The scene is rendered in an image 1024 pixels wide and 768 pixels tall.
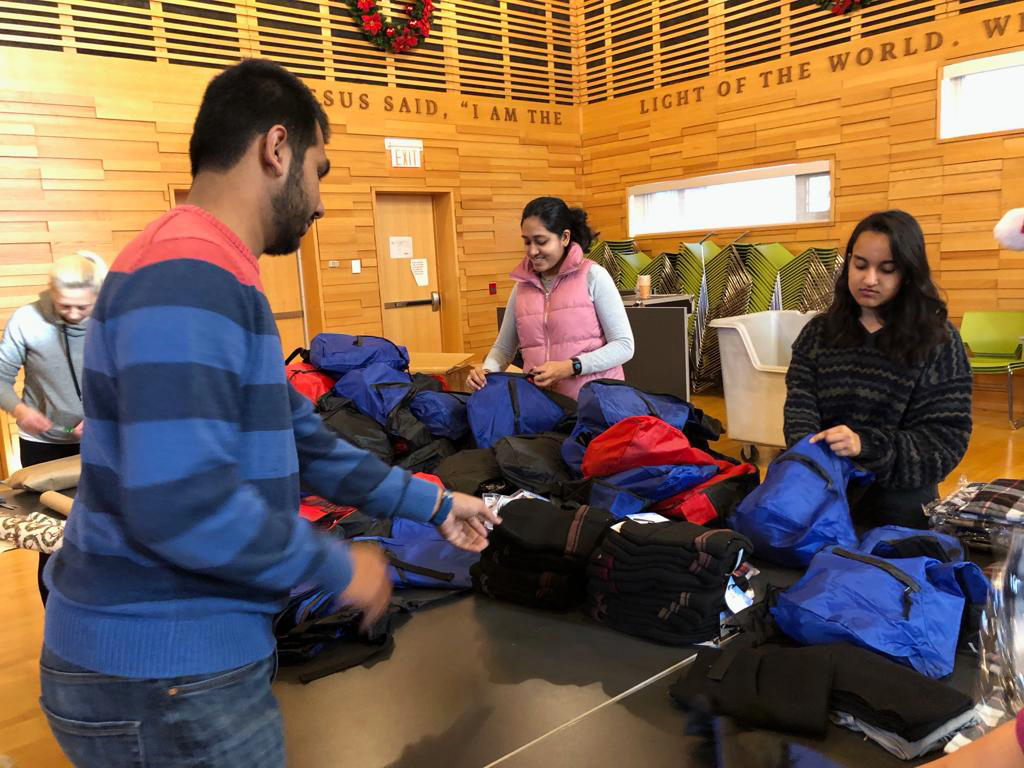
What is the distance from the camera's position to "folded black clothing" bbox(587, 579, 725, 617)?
1.88 metres

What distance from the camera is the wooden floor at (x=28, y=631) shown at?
7.82ft

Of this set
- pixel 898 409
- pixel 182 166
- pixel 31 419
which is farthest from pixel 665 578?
pixel 182 166

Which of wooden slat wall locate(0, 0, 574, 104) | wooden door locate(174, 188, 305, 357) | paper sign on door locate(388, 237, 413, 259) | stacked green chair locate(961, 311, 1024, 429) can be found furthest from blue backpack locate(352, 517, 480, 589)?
paper sign on door locate(388, 237, 413, 259)

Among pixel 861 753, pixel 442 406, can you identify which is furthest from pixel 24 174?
pixel 861 753

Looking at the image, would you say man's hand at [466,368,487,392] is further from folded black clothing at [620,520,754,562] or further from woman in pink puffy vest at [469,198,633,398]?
folded black clothing at [620,520,754,562]

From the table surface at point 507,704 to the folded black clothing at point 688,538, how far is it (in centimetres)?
26

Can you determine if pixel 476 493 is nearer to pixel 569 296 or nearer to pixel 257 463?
pixel 569 296

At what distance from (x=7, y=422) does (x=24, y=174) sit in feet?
5.94

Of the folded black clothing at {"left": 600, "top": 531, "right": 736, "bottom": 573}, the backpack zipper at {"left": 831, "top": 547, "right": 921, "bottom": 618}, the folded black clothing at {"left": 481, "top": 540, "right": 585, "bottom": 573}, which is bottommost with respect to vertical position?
the folded black clothing at {"left": 481, "top": 540, "right": 585, "bottom": 573}

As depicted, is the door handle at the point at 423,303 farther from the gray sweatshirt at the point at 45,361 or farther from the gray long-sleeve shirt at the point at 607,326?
the gray sweatshirt at the point at 45,361

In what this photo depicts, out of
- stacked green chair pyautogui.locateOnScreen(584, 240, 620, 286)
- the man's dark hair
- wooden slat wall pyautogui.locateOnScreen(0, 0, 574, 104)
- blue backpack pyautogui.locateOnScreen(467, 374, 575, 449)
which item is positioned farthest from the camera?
stacked green chair pyautogui.locateOnScreen(584, 240, 620, 286)

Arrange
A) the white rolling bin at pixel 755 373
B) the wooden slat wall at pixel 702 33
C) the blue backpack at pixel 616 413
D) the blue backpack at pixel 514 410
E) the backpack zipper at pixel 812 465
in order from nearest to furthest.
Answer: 1. the backpack zipper at pixel 812 465
2. the blue backpack at pixel 616 413
3. the blue backpack at pixel 514 410
4. the white rolling bin at pixel 755 373
5. the wooden slat wall at pixel 702 33

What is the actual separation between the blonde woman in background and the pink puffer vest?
159 cm

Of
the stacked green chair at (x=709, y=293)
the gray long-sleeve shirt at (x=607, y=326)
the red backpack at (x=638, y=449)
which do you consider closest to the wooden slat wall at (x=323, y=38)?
the stacked green chair at (x=709, y=293)
